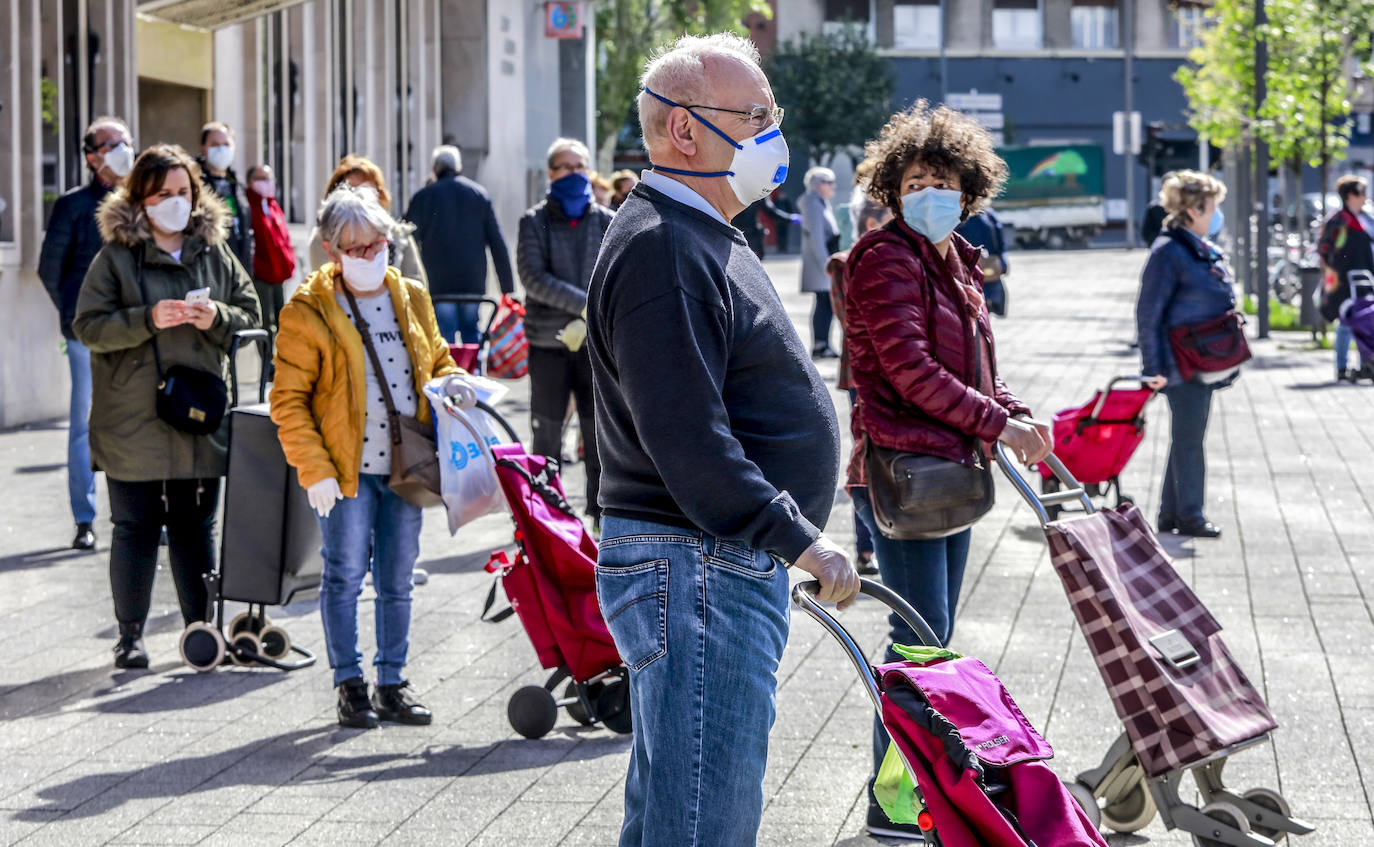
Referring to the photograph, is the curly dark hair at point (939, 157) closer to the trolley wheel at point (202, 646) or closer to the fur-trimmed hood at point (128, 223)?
the fur-trimmed hood at point (128, 223)

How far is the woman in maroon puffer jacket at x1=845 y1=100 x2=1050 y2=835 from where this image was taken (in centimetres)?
451

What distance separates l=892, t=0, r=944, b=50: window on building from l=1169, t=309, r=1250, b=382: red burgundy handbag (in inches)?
2032

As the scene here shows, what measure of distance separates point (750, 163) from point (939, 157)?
1586 millimetres

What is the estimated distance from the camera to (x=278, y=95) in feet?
58.7

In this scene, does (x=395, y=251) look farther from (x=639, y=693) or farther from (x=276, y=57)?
(x=276, y=57)

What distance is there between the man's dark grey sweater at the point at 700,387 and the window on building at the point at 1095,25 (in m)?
59.0

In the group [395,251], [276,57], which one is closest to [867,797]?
[395,251]

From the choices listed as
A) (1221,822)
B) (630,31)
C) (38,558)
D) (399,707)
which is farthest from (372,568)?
(630,31)

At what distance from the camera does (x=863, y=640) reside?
22.6ft

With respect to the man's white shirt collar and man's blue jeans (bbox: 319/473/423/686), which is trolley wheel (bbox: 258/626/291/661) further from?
the man's white shirt collar

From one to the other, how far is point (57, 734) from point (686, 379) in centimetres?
364

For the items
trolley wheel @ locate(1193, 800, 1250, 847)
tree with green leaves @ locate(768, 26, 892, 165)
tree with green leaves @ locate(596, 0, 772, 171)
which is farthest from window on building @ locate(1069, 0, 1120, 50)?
trolley wheel @ locate(1193, 800, 1250, 847)

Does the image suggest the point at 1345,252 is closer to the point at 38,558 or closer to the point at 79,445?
the point at 79,445

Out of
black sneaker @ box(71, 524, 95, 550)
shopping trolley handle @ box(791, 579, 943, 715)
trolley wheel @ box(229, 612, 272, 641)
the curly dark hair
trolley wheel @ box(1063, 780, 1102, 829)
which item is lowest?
trolley wheel @ box(1063, 780, 1102, 829)
